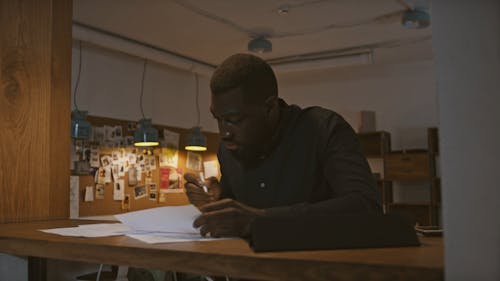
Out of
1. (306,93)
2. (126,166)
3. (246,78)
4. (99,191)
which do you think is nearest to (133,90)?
(126,166)

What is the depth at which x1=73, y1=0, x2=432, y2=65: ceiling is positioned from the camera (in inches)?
177

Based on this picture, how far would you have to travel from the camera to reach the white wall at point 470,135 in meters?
0.65

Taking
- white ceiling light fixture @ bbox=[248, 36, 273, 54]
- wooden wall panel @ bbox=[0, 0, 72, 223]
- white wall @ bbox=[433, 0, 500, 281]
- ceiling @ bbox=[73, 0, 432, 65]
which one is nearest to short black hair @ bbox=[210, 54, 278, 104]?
white wall @ bbox=[433, 0, 500, 281]

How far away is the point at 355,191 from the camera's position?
4.03 feet

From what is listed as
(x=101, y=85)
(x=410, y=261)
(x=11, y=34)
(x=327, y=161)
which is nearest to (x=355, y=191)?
(x=327, y=161)

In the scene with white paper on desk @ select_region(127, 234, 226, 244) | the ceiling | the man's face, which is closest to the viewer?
white paper on desk @ select_region(127, 234, 226, 244)

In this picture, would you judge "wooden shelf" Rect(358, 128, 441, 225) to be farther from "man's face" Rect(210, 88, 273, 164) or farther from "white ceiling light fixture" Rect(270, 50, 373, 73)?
"man's face" Rect(210, 88, 273, 164)

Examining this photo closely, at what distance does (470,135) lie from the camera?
0.67 metres

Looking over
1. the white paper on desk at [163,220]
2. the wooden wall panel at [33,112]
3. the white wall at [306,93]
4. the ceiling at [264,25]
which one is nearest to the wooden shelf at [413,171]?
the white wall at [306,93]

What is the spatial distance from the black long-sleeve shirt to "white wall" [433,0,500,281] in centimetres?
60

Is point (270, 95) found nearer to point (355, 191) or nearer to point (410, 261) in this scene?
point (355, 191)

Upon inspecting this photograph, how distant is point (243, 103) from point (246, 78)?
0.07m

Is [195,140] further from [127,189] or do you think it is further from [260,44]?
[260,44]

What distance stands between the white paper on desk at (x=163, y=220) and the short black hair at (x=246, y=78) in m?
0.31
